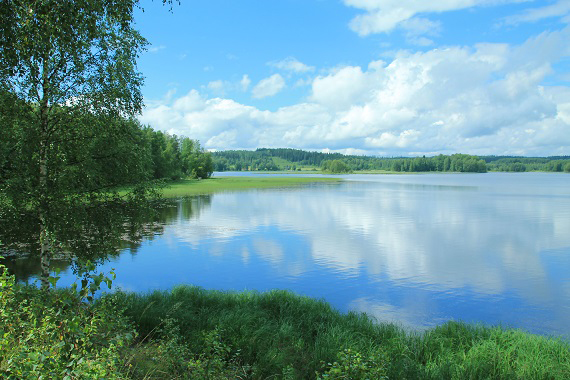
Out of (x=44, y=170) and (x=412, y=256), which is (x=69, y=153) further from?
(x=412, y=256)

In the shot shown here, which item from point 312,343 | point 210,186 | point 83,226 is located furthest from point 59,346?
point 210,186

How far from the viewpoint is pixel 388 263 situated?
22.4 meters

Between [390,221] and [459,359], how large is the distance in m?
28.0

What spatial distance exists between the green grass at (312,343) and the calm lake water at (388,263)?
2.36m

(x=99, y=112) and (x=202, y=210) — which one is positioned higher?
(x=99, y=112)

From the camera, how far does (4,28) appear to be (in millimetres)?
7488

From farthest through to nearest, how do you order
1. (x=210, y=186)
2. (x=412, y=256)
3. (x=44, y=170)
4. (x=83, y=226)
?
(x=210, y=186) < (x=412, y=256) < (x=83, y=226) < (x=44, y=170)

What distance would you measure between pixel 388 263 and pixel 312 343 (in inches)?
487

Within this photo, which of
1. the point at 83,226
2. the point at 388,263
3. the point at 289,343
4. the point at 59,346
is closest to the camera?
the point at 59,346

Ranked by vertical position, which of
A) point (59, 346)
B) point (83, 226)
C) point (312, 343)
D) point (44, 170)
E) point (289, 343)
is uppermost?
point (44, 170)

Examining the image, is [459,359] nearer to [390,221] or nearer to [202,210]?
[390,221]

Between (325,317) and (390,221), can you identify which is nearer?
(325,317)

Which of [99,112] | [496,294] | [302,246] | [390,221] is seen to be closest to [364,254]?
[302,246]

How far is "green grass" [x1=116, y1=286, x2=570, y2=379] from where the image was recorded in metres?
8.65
